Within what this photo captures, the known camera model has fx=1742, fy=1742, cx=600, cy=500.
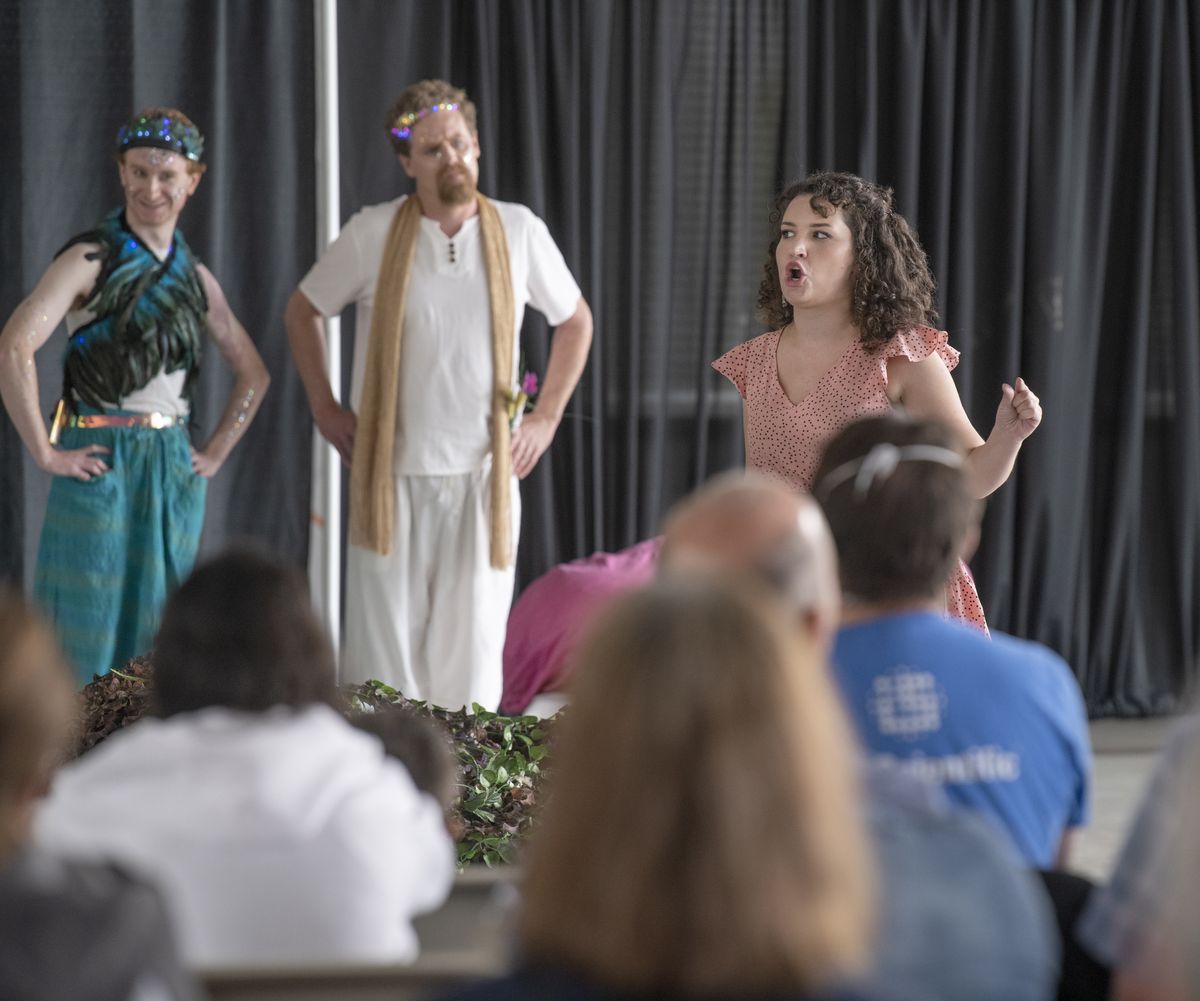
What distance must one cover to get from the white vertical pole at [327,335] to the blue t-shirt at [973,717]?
309 cm

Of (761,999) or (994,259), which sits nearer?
(761,999)

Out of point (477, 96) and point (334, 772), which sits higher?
point (477, 96)

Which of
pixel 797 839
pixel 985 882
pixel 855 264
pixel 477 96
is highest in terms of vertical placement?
pixel 477 96

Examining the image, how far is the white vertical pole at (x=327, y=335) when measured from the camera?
4.73 m

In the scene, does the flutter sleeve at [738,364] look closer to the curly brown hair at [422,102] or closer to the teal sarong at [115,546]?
the curly brown hair at [422,102]

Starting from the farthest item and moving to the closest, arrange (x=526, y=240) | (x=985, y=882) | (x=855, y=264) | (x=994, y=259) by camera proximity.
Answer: (x=994, y=259) < (x=526, y=240) < (x=855, y=264) < (x=985, y=882)

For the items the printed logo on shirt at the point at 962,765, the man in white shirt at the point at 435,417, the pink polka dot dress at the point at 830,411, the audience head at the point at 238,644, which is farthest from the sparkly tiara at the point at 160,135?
the printed logo on shirt at the point at 962,765

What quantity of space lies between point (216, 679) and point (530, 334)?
4.13 m

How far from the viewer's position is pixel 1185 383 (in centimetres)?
610

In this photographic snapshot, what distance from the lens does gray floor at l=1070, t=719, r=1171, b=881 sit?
425cm

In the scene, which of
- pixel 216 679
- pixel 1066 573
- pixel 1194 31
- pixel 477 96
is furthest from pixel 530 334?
pixel 216 679

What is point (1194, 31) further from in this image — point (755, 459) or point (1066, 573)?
point (755, 459)

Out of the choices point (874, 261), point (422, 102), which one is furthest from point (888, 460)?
point (422, 102)

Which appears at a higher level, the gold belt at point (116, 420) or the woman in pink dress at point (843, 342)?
the woman in pink dress at point (843, 342)
